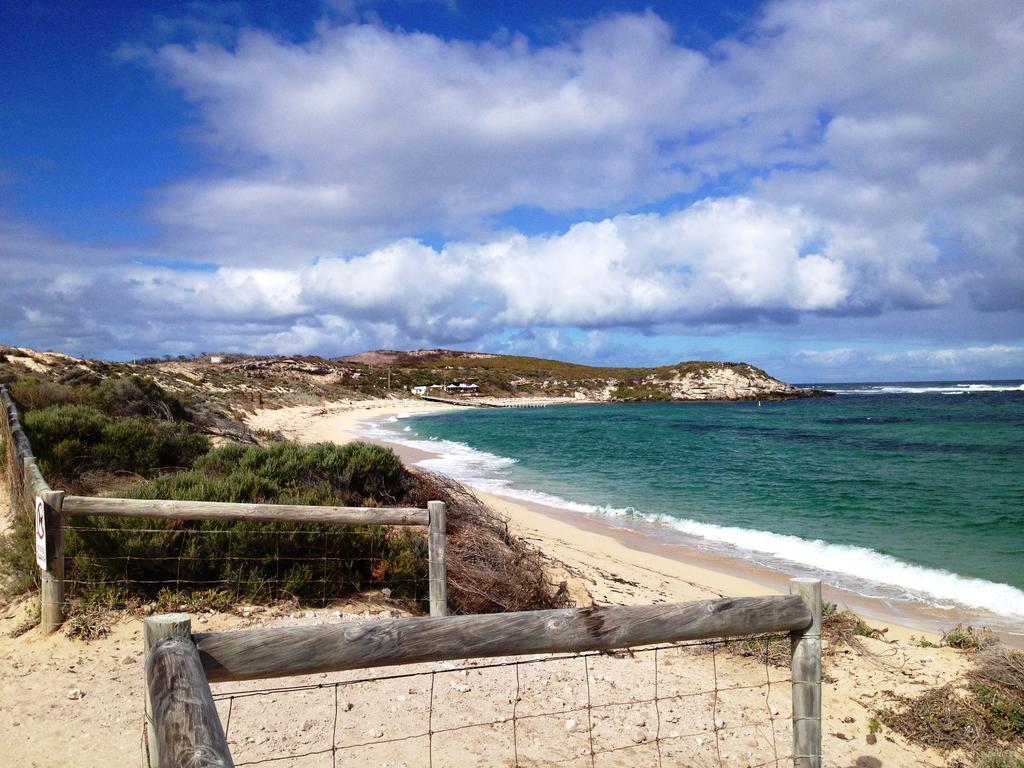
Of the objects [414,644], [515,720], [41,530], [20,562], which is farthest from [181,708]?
[20,562]

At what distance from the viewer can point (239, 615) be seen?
632cm

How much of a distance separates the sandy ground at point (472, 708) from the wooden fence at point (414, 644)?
1.19 metres

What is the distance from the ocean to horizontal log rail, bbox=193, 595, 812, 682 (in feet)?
27.8

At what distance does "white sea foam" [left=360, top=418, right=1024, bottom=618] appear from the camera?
34.5 feet

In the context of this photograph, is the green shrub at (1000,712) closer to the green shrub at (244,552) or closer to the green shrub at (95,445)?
the green shrub at (244,552)

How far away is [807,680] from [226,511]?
456cm

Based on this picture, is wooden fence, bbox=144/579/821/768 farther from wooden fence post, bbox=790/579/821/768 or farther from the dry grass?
the dry grass

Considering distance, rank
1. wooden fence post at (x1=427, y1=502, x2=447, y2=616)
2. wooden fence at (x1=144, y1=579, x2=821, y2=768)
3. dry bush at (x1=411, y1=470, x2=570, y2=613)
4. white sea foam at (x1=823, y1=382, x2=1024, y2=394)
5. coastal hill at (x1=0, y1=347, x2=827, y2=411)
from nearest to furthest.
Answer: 1. wooden fence at (x1=144, y1=579, x2=821, y2=768)
2. wooden fence post at (x1=427, y1=502, x2=447, y2=616)
3. dry bush at (x1=411, y1=470, x2=570, y2=613)
4. coastal hill at (x1=0, y1=347, x2=827, y2=411)
5. white sea foam at (x1=823, y1=382, x2=1024, y2=394)

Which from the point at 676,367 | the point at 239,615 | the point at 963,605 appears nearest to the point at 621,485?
the point at 963,605

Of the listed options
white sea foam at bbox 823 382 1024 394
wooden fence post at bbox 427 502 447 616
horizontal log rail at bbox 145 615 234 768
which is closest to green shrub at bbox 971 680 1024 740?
wooden fence post at bbox 427 502 447 616

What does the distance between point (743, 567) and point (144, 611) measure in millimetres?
9384

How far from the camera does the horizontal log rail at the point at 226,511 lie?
231 inches

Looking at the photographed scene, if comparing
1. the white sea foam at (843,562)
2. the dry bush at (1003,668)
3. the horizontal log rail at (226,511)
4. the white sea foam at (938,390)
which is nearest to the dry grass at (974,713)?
the dry bush at (1003,668)

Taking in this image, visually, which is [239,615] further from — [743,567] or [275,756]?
[743,567]
